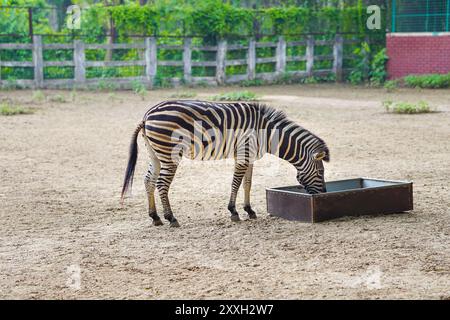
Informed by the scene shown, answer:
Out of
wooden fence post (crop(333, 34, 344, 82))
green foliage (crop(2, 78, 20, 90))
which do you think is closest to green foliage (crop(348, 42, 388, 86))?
wooden fence post (crop(333, 34, 344, 82))

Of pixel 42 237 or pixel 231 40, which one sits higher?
pixel 231 40

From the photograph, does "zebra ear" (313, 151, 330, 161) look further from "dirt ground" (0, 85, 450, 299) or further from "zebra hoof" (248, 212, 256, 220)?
"zebra hoof" (248, 212, 256, 220)

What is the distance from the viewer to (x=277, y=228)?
771cm

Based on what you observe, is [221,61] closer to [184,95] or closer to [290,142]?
[184,95]

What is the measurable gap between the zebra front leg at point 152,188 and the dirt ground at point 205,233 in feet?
0.44

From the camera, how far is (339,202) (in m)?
7.88

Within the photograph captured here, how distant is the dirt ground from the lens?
5.90m

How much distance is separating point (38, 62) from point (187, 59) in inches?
179

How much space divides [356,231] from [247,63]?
1821cm

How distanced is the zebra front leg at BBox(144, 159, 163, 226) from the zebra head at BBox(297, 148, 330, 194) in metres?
1.47

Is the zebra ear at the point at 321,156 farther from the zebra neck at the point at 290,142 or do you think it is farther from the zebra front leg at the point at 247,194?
the zebra front leg at the point at 247,194
